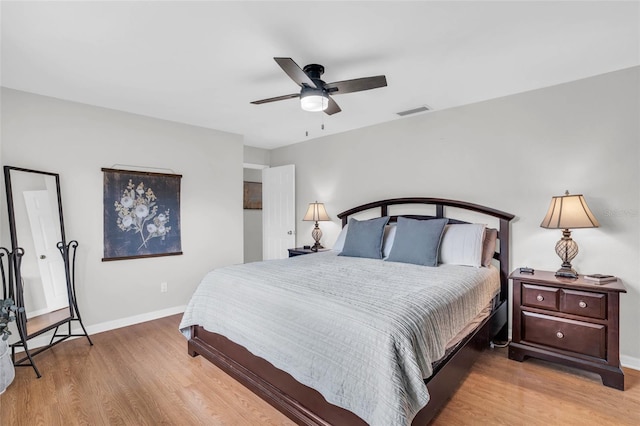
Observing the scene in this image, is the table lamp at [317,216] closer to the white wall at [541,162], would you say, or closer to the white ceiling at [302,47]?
the white wall at [541,162]

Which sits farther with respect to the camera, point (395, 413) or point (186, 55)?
point (186, 55)

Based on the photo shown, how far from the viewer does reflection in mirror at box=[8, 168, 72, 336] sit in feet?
9.22

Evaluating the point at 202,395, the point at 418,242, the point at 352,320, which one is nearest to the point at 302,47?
the point at 352,320

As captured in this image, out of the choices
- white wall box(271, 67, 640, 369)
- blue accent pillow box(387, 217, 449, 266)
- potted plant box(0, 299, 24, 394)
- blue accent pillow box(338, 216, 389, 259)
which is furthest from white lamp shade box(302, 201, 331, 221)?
potted plant box(0, 299, 24, 394)

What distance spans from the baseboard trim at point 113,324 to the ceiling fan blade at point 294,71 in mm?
3337

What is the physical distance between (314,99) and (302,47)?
356 millimetres

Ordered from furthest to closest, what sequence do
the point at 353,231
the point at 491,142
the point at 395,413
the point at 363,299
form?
the point at 353,231 → the point at 491,142 → the point at 363,299 → the point at 395,413

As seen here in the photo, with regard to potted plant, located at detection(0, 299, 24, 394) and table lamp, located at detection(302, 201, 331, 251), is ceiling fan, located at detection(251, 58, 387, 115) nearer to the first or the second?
table lamp, located at detection(302, 201, 331, 251)

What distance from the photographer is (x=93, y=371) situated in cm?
256

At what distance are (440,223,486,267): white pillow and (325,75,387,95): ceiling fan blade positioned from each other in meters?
1.70

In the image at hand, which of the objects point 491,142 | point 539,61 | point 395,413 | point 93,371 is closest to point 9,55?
point 93,371

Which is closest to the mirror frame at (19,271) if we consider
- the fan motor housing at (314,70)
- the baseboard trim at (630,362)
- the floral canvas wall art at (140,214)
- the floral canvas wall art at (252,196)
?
the floral canvas wall art at (140,214)

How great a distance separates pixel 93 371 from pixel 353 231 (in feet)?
9.00

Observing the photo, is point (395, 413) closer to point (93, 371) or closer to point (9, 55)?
point (93, 371)
